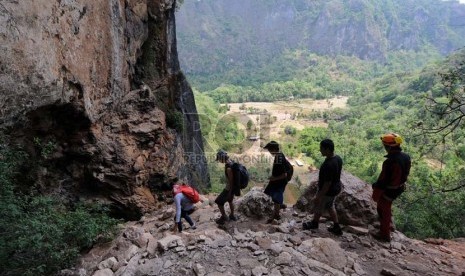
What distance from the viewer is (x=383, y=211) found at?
19.0 ft

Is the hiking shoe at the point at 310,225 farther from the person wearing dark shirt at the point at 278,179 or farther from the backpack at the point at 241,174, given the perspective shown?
the backpack at the point at 241,174

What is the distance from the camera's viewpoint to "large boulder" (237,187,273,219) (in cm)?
693

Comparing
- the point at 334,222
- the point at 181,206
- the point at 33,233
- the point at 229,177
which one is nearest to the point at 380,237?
the point at 334,222

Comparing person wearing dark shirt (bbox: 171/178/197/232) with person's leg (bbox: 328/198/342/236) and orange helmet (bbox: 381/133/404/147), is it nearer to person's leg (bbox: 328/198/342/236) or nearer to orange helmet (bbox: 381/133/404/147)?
person's leg (bbox: 328/198/342/236)

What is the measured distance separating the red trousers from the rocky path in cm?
23

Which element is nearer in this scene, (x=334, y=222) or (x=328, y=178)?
(x=328, y=178)

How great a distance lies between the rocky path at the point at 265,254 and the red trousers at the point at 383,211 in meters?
0.23

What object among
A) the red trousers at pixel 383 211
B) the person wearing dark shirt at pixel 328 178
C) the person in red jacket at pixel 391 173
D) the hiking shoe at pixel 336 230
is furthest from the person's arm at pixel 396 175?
the hiking shoe at pixel 336 230

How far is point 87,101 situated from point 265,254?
5025 millimetres

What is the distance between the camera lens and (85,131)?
310 inches

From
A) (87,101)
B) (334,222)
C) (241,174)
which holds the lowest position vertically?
(334,222)

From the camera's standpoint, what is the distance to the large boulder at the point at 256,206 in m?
6.93

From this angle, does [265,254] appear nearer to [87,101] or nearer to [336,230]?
[336,230]

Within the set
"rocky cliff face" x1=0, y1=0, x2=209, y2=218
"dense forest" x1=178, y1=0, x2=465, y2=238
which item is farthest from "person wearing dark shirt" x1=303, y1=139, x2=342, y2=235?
"rocky cliff face" x1=0, y1=0, x2=209, y2=218
